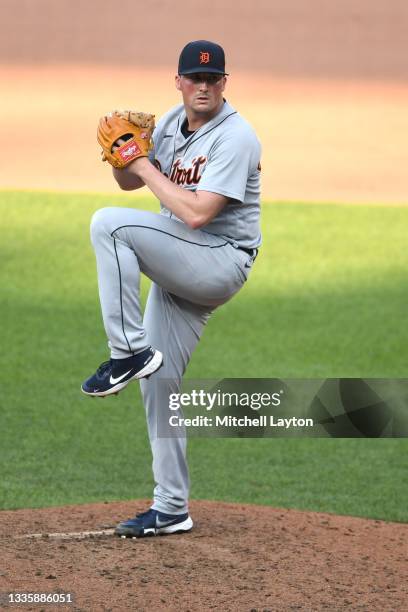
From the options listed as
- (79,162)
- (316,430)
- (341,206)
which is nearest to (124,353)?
(316,430)

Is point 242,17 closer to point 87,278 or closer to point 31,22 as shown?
point 31,22

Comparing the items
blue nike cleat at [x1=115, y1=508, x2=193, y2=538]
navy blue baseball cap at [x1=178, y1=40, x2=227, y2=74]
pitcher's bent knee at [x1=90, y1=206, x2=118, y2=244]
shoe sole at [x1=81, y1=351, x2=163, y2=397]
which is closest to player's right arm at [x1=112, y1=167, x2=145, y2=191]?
pitcher's bent knee at [x1=90, y1=206, x2=118, y2=244]

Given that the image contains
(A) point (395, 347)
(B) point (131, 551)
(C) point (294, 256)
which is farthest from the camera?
(C) point (294, 256)

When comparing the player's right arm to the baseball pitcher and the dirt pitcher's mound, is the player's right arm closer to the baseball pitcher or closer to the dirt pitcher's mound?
the baseball pitcher

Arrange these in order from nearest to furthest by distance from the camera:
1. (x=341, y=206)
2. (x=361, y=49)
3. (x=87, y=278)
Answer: (x=87, y=278), (x=341, y=206), (x=361, y=49)

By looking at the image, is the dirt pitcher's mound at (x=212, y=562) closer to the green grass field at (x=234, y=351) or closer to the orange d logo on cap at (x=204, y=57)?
the green grass field at (x=234, y=351)

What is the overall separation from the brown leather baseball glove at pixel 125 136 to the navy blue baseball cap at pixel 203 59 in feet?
0.81

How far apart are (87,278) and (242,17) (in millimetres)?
11035

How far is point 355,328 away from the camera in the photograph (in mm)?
10047

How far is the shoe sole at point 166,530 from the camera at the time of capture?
4871 mm

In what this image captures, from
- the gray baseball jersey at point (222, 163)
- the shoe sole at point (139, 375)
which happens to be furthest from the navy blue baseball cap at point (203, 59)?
the shoe sole at point (139, 375)

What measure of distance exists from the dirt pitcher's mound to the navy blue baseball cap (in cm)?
191

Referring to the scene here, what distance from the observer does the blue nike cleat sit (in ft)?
16.0

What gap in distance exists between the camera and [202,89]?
4.51m
